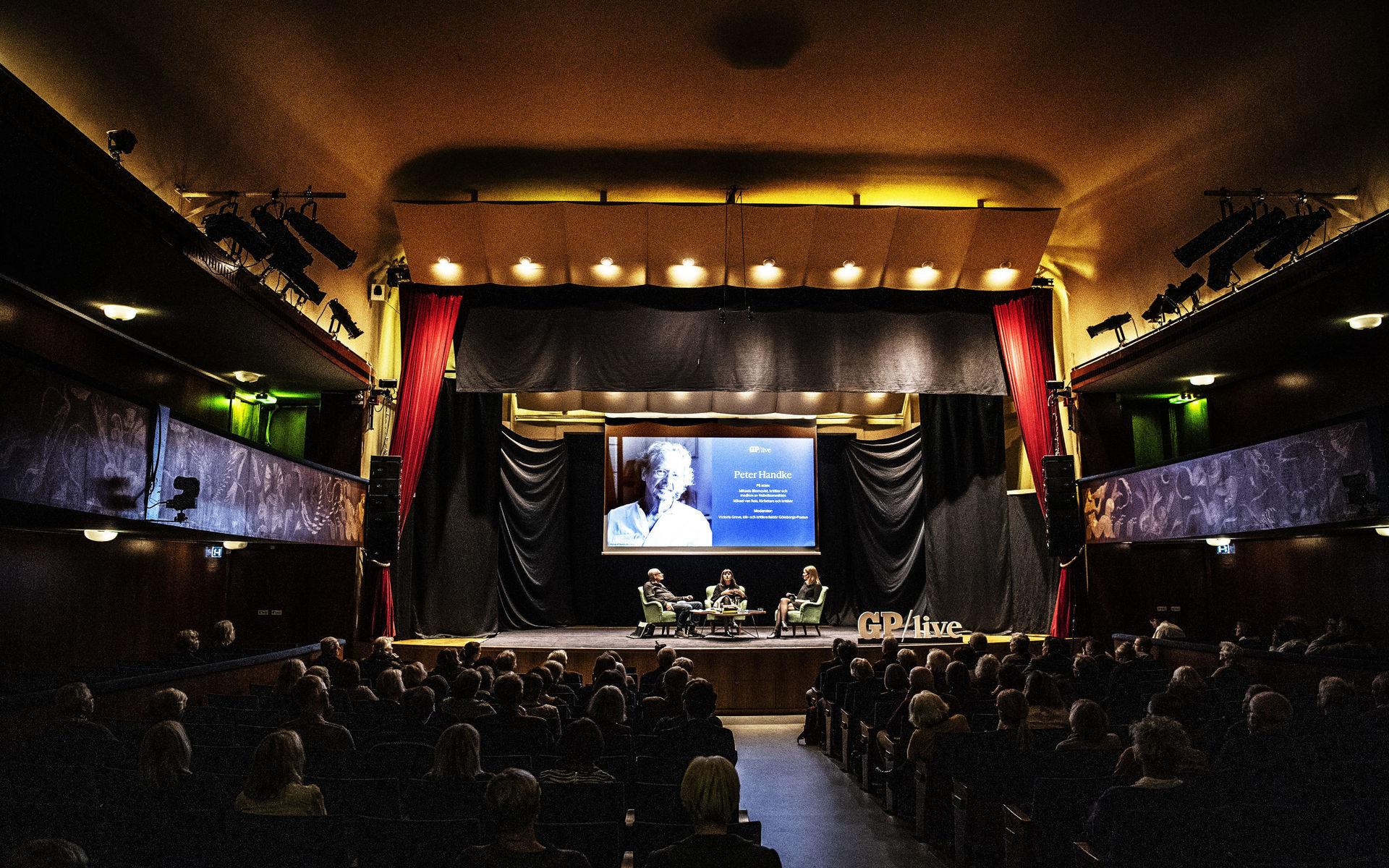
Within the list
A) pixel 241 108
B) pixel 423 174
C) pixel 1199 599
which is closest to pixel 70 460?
pixel 241 108

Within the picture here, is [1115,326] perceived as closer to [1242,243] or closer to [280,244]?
[1242,243]

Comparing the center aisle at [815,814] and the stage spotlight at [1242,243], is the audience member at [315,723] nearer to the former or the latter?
the center aisle at [815,814]

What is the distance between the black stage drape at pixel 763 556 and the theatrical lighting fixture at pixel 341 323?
298 centimetres

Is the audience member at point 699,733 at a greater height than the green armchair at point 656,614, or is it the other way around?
the green armchair at point 656,614

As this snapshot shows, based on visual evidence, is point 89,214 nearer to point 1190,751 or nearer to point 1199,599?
point 1190,751

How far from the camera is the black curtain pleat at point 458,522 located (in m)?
12.6

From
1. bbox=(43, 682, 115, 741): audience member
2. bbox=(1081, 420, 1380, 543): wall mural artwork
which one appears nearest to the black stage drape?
bbox=(1081, 420, 1380, 543): wall mural artwork

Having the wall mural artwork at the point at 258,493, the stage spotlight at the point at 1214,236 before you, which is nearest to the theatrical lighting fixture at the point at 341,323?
the wall mural artwork at the point at 258,493

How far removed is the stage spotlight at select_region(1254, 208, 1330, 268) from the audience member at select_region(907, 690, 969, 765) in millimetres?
5380

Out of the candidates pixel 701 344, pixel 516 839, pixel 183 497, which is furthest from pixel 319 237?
pixel 516 839

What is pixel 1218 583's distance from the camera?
11391 millimetres

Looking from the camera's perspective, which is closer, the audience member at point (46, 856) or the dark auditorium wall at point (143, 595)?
the audience member at point (46, 856)

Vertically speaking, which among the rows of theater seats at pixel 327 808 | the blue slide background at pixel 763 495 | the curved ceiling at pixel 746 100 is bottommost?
the rows of theater seats at pixel 327 808

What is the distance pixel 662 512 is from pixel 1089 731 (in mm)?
10406
